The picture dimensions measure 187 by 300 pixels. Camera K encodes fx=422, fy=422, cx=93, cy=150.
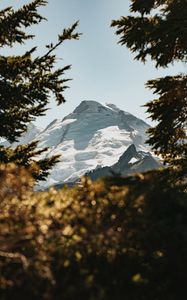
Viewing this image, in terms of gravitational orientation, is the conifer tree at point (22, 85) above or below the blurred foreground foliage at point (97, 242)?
above

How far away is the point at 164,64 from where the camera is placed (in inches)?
570

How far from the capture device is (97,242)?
200 inches

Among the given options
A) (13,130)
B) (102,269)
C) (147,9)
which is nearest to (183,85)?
(147,9)

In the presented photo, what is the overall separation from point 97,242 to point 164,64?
1051 cm

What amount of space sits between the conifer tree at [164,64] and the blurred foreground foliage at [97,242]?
6753mm

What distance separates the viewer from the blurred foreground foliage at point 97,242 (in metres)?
4.93

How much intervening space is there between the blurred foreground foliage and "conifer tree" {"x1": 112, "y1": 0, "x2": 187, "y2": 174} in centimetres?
675

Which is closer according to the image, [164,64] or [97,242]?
[97,242]

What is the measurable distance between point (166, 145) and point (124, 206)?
854cm

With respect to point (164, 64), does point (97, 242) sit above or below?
below

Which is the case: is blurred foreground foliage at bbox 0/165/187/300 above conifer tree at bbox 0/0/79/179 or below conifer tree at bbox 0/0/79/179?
below

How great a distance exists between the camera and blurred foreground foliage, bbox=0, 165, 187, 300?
16.2ft

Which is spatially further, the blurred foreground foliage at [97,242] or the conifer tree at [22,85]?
the conifer tree at [22,85]

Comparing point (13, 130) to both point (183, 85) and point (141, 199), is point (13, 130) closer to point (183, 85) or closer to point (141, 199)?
point (183, 85)
